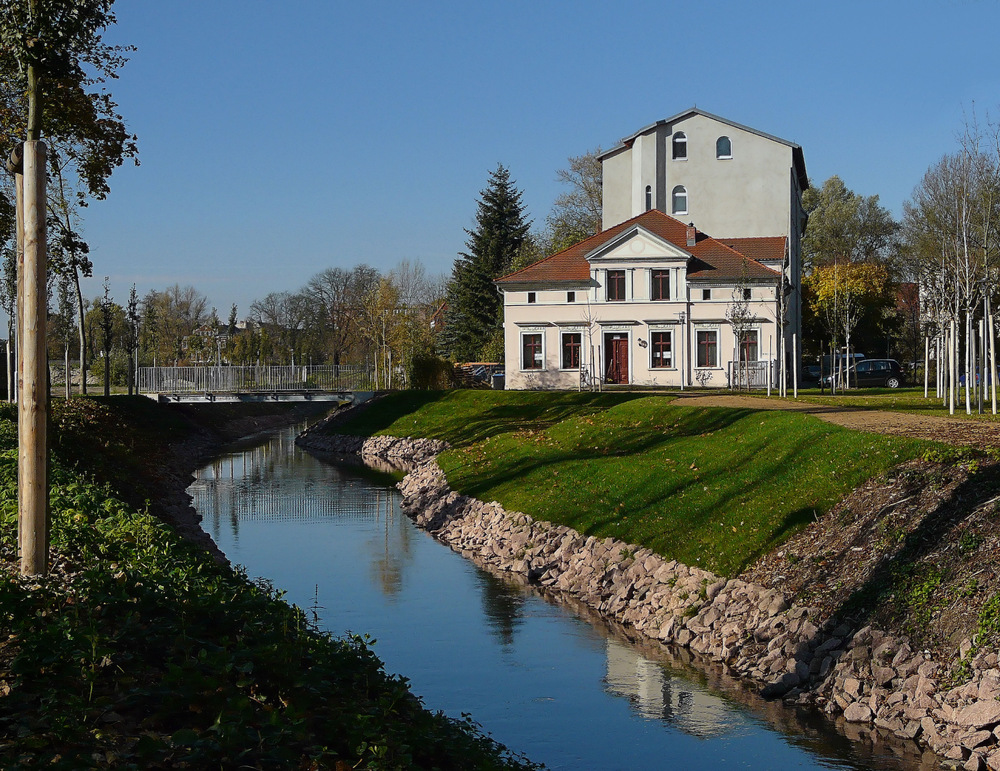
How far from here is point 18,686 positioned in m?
7.17

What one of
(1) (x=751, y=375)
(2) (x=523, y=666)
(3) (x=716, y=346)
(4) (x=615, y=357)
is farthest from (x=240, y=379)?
(2) (x=523, y=666)

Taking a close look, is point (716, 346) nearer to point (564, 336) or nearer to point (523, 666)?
point (564, 336)

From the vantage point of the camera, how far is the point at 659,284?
179 ft

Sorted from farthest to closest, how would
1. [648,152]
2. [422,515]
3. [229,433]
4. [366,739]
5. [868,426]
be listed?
[648,152] < [229,433] < [422,515] < [868,426] < [366,739]

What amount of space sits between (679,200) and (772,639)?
51.7 metres

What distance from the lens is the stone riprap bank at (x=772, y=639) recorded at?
36.9 ft

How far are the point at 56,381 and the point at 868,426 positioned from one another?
6435 centimetres

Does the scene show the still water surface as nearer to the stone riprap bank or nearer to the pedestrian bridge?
the stone riprap bank

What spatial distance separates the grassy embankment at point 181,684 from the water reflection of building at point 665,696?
3439 millimetres

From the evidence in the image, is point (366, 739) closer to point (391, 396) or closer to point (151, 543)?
point (151, 543)

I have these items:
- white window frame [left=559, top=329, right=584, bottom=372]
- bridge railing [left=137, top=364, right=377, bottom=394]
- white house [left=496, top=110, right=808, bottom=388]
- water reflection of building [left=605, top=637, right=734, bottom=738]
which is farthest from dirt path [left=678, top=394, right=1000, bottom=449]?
bridge railing [left=137, top=364, right=377, bottom=394]

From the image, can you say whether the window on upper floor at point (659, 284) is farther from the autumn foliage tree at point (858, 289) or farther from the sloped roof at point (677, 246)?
the autumn foliage tree at point (858, 289)

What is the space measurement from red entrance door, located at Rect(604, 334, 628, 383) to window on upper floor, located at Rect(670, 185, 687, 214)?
1259 cm

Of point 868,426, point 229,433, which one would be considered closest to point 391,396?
point 229,433
